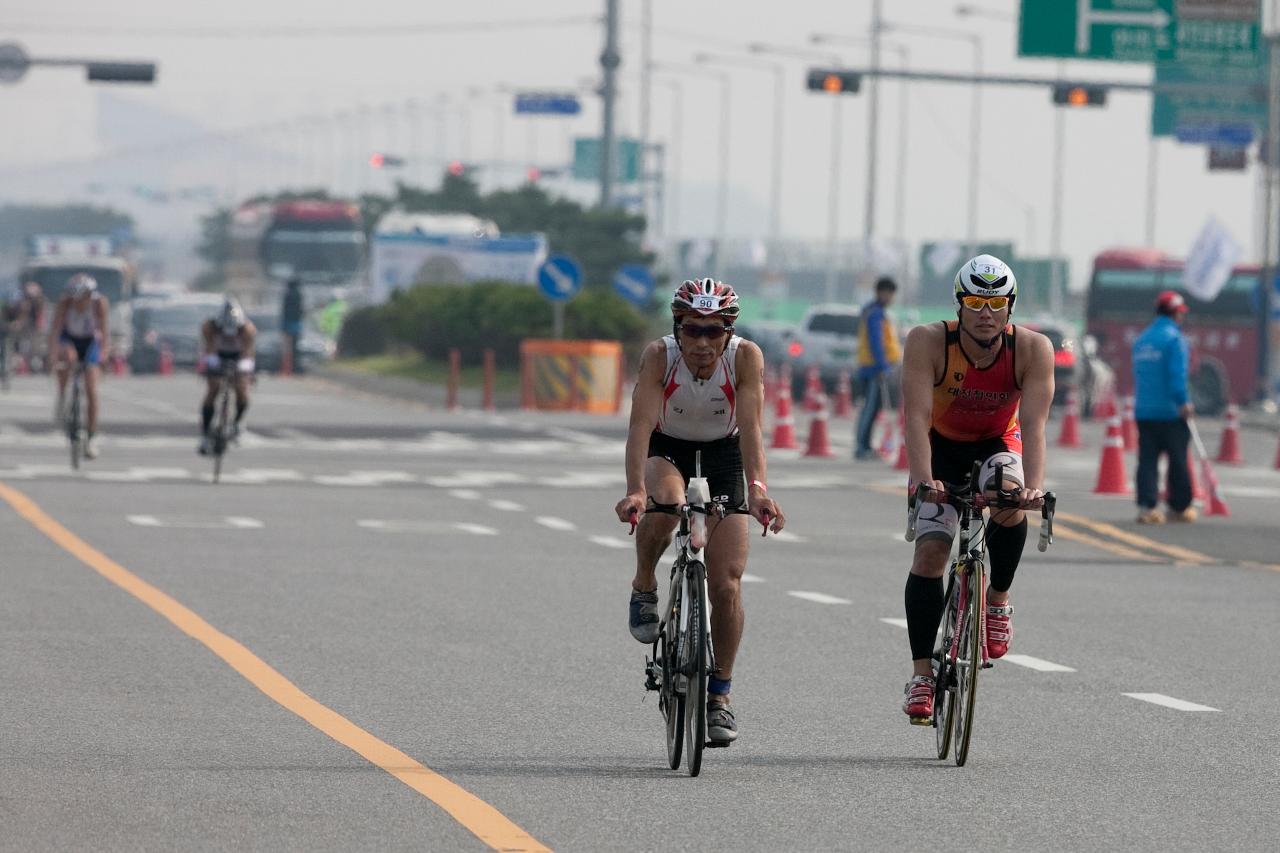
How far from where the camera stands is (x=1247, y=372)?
177ft

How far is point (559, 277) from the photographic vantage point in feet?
139

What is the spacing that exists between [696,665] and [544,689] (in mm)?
2386

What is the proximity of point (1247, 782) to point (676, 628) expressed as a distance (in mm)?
1856

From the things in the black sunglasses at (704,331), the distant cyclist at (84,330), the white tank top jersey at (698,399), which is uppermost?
the black sunglasses at (704,331)

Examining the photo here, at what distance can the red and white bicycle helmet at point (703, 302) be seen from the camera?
9.01m

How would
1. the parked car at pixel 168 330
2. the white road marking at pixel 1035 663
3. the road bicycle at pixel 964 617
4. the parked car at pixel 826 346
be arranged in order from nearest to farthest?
the road bicycle at pixel 964 617
the white road marking at pixel 1035 663
the parked car at pixel 826 346
the parked car at pixel 168 330

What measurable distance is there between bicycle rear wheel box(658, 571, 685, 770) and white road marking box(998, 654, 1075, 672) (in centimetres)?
347

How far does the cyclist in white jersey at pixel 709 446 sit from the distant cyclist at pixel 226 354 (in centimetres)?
1536

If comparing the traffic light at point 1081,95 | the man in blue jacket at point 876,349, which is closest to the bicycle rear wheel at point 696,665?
the man in blue jacket at point 876,349

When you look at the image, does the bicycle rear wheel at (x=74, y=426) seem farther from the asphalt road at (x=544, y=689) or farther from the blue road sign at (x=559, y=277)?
the blue road sign at (x=559, y=277)

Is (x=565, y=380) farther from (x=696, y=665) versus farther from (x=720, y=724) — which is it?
(x=696, y=665)

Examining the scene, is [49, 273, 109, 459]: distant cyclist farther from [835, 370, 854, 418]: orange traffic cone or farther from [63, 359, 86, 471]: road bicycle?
[835, 370, 854, 418]: orange traffic cone

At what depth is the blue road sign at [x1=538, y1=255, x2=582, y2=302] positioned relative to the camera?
4222 cm

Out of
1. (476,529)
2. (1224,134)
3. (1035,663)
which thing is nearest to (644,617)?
(1035,663)
